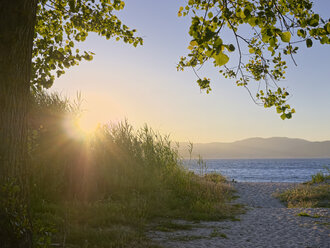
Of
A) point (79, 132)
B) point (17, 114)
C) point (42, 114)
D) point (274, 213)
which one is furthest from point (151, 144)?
point (17, 114)

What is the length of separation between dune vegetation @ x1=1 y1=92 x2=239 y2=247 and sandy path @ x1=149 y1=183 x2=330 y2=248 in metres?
0.57

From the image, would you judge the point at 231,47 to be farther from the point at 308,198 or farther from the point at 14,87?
the point at 308,198

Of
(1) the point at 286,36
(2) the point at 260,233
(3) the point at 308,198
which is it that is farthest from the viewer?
(3) the point at 308,198

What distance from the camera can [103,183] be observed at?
336 inches

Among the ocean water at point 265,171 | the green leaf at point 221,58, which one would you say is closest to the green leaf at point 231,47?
the green leaf at point 221,58

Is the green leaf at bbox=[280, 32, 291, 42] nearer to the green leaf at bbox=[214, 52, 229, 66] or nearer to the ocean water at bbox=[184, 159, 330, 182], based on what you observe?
the green leaf at bbox=[214, 52, 229, 66]


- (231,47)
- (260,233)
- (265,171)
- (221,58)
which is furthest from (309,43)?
(265,171)

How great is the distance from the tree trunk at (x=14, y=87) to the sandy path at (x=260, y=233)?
2861 millimetres

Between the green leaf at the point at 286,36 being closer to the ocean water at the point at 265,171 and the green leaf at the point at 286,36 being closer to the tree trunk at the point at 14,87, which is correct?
the tree trunk at the point at 14,87

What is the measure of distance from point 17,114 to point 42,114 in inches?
223

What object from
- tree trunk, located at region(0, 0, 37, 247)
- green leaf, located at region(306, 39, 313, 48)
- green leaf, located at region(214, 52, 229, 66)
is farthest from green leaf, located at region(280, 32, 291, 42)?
tree trunk, located at region(0, 0, 37, 247)

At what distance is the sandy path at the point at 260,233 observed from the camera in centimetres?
516

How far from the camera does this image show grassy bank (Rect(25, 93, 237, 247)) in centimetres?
547

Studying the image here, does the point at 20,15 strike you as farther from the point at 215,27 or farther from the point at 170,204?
the point at 170,204
